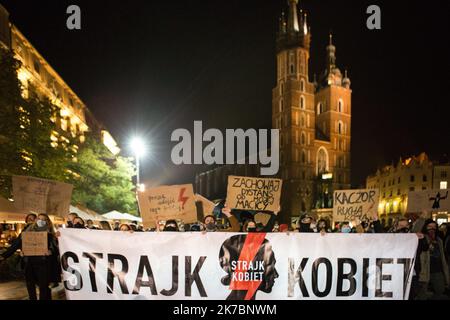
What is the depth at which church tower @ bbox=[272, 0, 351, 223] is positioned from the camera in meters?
92.2

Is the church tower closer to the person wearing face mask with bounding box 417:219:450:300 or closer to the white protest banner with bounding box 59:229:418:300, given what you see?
the person wearing face mask with bounding box 417:219:450:300

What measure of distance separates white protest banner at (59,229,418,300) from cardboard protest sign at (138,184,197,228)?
6.77ft

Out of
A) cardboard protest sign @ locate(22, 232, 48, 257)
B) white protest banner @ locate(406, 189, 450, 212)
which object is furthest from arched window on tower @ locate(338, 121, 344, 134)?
cardboard protest sign @ locate(22, 232, 48, 257)

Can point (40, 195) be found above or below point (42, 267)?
above

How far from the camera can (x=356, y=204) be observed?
10.3m

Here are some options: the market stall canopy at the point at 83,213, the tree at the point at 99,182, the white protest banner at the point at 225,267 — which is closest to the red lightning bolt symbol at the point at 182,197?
the white protest banner at the point at 225,267

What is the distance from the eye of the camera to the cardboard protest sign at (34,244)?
7.49 metres

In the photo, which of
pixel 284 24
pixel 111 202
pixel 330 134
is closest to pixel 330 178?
pixel 330 134

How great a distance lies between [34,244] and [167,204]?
8.86 feet

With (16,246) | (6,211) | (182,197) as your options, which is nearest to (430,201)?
(182,197)

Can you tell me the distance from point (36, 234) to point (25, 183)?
1.14 metres

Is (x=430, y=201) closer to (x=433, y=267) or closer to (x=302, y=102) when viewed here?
(x=433, y=267)

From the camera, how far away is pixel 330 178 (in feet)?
307
